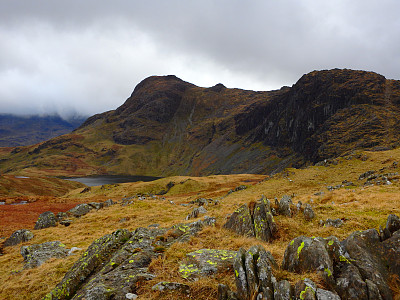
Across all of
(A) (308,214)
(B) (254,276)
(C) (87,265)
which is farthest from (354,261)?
(C) (87,265)

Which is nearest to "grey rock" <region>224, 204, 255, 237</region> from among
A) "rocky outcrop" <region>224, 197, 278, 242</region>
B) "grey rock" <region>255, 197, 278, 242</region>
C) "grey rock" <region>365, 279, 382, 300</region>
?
"rocky outcrop" <region>224, 197, 278, 242</region>

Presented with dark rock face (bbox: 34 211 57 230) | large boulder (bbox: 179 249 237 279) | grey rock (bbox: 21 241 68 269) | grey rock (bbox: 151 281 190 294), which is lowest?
dark rock face (bbox: 34 211 57 230)

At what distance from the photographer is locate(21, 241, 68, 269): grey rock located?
15.1 m

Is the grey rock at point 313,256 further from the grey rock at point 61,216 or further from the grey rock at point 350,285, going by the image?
the grey rock at point 61,216

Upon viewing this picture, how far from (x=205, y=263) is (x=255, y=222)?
18.1 ft

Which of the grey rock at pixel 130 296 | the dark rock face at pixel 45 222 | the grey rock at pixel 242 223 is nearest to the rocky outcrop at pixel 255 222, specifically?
the grey rock at pixel 242 223

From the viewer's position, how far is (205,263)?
8562 millimetres

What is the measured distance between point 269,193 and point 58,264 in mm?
39111

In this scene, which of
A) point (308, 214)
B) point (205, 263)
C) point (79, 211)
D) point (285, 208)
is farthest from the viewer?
point (79, 211)

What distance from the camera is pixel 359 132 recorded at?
122062 millimetres

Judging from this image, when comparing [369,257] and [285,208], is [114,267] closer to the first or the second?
[369,257]

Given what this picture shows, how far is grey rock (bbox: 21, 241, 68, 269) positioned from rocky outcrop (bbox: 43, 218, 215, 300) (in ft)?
22.6

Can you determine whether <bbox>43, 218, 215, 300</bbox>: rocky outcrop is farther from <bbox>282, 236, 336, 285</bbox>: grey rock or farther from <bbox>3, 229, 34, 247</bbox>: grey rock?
<bbox>3, 229, 34, 247</bbox>: grey rock

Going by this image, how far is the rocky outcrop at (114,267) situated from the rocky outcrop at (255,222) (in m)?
2.86
